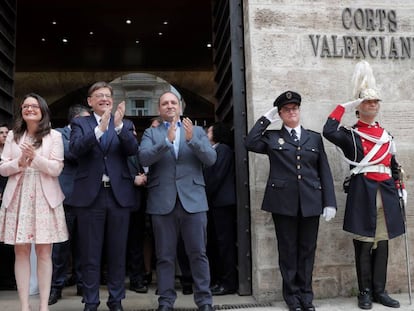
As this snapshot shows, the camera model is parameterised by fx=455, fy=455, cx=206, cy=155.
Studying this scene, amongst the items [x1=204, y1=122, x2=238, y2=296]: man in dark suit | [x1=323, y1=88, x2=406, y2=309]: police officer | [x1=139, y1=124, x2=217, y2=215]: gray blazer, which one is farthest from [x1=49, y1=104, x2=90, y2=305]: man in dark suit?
[x1=323, y1=88, x2=406, y2=309]: police officer

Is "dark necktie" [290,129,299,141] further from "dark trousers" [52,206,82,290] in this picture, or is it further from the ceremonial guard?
"dark trousers" [52,206,82,290]

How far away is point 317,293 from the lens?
14.9 feet

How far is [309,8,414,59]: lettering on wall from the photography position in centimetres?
480

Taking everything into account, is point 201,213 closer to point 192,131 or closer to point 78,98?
point 192,131

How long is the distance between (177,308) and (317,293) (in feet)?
4.61

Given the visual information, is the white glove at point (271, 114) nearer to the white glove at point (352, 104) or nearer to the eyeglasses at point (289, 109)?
the eyeglasses at point (289, 109)

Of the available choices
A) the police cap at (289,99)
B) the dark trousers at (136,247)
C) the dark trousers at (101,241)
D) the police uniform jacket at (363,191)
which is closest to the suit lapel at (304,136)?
the police uniform jacket at (363,191)

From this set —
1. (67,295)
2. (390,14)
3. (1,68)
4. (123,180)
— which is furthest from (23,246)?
(390,14)

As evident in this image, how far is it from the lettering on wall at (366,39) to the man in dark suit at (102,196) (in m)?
2.30

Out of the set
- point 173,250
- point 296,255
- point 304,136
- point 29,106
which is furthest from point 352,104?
point 29,106

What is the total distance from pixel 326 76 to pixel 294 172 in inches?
50.4

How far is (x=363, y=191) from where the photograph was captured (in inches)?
167

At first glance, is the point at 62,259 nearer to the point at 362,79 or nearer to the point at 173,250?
the point at 173,250

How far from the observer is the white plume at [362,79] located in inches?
174
